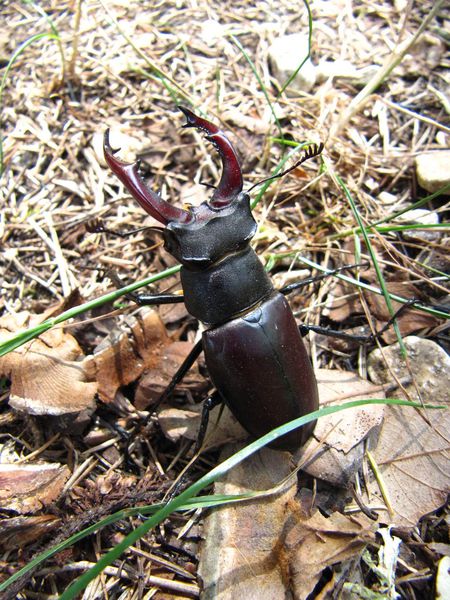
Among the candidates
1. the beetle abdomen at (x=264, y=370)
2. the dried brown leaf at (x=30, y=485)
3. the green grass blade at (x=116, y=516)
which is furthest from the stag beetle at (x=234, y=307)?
the dried brown leaf at (x=30, y=485)

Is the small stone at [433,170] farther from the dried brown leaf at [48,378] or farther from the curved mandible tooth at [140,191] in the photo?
the dried brown leaf at [48,378]

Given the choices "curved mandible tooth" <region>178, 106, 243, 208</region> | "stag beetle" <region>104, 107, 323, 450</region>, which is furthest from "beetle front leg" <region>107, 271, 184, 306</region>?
"curved mandible tooth" <region>178, 106, 243, 208</region>

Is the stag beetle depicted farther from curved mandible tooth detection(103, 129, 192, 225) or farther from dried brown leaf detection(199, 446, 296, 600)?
dried brown leaf detection(199, 446, 296, 600)

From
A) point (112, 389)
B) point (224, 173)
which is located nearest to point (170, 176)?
point (224, 173)

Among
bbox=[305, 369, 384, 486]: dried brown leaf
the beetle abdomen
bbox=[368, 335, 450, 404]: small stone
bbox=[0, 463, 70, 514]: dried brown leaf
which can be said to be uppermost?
the beetle abdomen

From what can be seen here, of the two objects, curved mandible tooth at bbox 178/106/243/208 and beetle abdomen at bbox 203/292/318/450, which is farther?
curved mandible tooth at bbox 178/106/243/208

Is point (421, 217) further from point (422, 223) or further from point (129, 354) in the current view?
point (129, 354)

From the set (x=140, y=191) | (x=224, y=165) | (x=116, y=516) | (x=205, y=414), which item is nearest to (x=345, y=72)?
(x=224, y=165)
